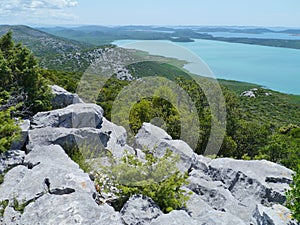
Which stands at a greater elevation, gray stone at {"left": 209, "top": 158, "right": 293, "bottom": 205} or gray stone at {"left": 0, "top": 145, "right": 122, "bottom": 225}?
gray stone at {"left": 0, "top": 145, "right": 122, "bottom": 225}

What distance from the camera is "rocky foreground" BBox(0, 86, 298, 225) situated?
5.38 meters

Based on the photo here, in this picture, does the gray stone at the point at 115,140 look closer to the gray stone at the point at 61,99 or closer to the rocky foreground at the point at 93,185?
the rocky foreground at the point at 93,185

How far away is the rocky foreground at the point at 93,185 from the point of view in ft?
17.7

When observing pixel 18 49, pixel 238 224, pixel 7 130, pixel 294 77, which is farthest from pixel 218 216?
pixel 294 77

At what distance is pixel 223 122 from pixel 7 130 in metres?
14.6

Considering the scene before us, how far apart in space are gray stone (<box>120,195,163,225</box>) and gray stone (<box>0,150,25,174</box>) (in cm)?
310

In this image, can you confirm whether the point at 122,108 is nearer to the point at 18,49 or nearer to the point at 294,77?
the point at 18,49

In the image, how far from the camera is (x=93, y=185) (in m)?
6.42

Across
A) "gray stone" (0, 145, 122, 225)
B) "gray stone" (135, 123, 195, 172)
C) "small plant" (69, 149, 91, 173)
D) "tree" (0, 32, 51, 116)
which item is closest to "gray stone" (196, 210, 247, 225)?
"gray stone" (0, 145, 122, 225)

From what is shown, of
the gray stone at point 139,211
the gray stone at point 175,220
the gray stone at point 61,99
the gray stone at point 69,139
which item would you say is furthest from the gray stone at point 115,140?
the gray stone at point 175,220

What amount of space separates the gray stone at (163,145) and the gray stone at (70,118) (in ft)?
6.10

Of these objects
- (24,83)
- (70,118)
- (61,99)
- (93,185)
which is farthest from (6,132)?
(61,99)

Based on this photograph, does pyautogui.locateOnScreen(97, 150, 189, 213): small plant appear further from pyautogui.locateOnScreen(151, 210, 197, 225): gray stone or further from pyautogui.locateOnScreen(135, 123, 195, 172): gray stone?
pyautogui.locateOnScreen(135, 123, 195, 172): gray stone

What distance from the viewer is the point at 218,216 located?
5.59m
